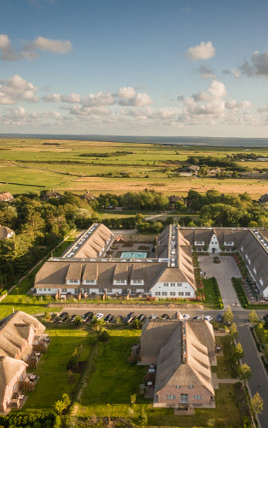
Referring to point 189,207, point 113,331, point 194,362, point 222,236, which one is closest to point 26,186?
point 189,207

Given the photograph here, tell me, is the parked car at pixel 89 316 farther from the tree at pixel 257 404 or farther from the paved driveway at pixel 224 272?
the tree at pixel 257 404

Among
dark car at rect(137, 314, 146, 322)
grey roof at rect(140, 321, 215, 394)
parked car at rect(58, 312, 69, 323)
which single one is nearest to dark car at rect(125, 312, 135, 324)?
dark car at rect(137, 314, 146, 322)

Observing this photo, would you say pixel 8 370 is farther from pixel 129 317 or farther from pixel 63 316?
pixel 129 317

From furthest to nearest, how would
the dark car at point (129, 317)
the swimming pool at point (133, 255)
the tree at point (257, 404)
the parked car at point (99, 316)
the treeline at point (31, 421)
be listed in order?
the swimming pool at point (133, 255), the parked car at point (99, 316), the dark car at point (129, 317), the tree at point (257, 404), the treeline at point (31, 421)

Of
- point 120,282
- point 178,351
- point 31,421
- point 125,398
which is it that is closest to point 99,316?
point 120,282

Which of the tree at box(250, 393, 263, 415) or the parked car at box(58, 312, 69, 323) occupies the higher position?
the tree at box(250, 393, 263, 415)

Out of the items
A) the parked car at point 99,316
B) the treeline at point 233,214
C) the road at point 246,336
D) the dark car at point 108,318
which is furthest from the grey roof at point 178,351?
the treeline at point 233,214

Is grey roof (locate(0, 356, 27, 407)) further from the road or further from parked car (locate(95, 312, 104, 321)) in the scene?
the road
